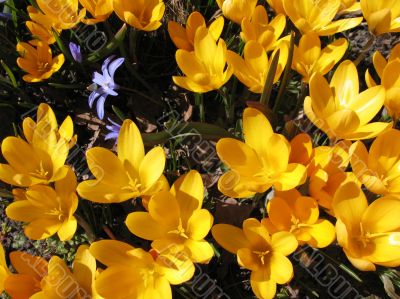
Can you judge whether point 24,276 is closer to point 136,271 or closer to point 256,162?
point 136,271

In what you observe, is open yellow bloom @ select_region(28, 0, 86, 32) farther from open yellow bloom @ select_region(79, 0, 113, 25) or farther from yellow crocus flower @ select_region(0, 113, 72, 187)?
yellow crocus flower @ select_region(0, 113, 72, 187)

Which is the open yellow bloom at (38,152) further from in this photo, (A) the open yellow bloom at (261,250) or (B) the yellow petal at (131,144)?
(A) the open yellow bloom at (261,250)

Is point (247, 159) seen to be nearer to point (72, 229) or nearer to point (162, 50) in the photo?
point (72, 229)

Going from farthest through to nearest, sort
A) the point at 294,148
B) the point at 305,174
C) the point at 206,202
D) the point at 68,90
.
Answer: the point at 68,90 → the point at 206,202 → the point at 294,148 → the point at 305,174

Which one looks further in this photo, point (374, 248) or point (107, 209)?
point (107, 209)

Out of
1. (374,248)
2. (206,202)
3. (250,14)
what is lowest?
(206,202)

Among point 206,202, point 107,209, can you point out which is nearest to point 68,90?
point 107,209
